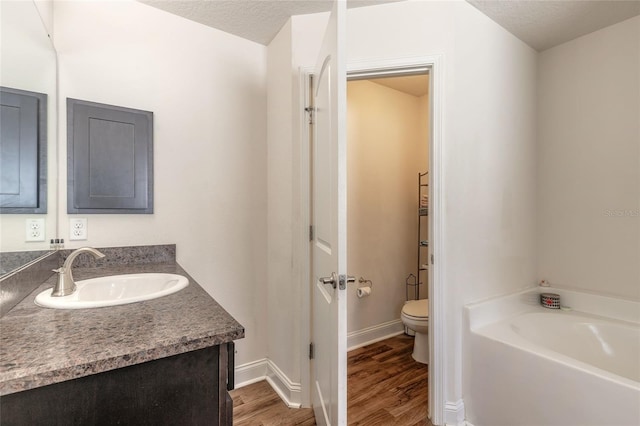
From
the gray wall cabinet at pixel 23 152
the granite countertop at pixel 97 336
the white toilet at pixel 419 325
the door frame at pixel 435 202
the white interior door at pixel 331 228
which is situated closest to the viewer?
the granite countertop at pixel 97 336

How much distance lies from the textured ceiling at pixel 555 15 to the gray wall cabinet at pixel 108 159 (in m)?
2.09

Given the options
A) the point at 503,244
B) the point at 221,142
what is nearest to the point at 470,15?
the point at 503,244

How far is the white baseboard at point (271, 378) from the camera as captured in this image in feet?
6.07

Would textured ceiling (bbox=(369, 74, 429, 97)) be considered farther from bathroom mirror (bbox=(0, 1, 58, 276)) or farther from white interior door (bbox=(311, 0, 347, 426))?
bathroom mirror (bbox=(0, 1, 58, 276))

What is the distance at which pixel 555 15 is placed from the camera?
185 cm

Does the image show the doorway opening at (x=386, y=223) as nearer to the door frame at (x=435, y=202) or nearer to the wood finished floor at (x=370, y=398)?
the wood finished floor at (x=370, y=398)

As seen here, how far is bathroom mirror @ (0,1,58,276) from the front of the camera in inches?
37.6

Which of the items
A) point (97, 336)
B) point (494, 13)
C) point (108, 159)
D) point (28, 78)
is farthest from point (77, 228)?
point (494, 13)

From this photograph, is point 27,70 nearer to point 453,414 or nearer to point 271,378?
point 271,378

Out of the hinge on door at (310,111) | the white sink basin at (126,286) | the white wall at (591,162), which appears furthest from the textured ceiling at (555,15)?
the white sink basin at (126,286)

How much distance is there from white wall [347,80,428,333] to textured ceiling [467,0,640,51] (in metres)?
1.12

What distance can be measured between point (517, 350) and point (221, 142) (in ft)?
6.90

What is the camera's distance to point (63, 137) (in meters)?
1.54

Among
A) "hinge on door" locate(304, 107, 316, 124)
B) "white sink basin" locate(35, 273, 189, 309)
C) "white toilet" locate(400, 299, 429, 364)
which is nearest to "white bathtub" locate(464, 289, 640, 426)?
"white toilet" locate(400, 299, 429, 364)
